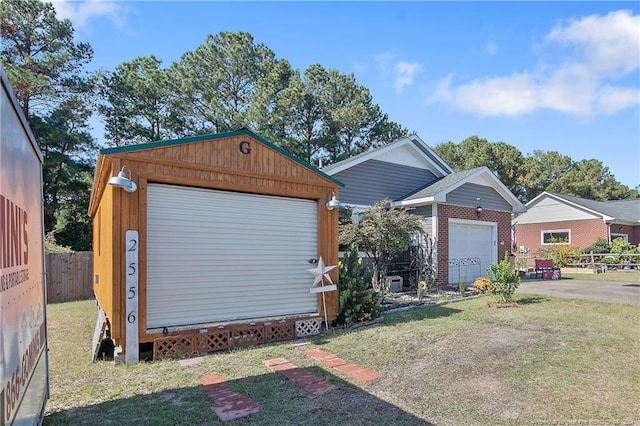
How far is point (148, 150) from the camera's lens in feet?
19.0

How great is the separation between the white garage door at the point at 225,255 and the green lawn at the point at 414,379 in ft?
2.72

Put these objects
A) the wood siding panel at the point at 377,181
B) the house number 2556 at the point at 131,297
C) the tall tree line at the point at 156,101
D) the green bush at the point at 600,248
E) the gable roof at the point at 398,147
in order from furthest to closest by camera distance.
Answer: the green bush at the point at 600,248, the tall tree line at the point at 156,101, the wood siding panel at the point at 377,181, the gable roof at the point at 398,147, the house number 2556 at the point at 131,297

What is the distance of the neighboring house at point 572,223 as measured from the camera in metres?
23.8

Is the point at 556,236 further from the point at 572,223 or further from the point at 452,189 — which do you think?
the point at 452,189

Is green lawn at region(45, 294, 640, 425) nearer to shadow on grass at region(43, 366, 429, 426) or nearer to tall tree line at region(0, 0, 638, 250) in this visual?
shadow on grass at region(43, 366, 429, 426)

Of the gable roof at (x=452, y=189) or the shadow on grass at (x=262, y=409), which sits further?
the gable roof at (x=452, y=189)

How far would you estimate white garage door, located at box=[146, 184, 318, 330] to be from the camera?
588cm

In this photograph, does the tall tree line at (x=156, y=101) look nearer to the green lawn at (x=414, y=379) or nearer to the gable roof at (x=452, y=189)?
the gable roof at (x=452, y=189)

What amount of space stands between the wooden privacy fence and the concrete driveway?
15506 mm

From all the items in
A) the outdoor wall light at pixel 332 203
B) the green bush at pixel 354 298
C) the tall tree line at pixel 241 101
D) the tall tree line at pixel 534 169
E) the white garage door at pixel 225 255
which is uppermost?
the tall tree line at pixel 241 101

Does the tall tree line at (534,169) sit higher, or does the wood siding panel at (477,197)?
the tall tree line at (534,169)

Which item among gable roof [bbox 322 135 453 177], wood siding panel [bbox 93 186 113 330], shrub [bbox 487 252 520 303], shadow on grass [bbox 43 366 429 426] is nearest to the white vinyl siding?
gable roof [bbox 322 135 453 177]

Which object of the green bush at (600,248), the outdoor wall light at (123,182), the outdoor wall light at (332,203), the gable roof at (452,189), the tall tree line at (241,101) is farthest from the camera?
the tall tree line at (241,101)

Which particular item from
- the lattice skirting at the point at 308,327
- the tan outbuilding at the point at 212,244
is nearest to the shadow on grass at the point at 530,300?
the tan outbuilding at the point at 212,244
